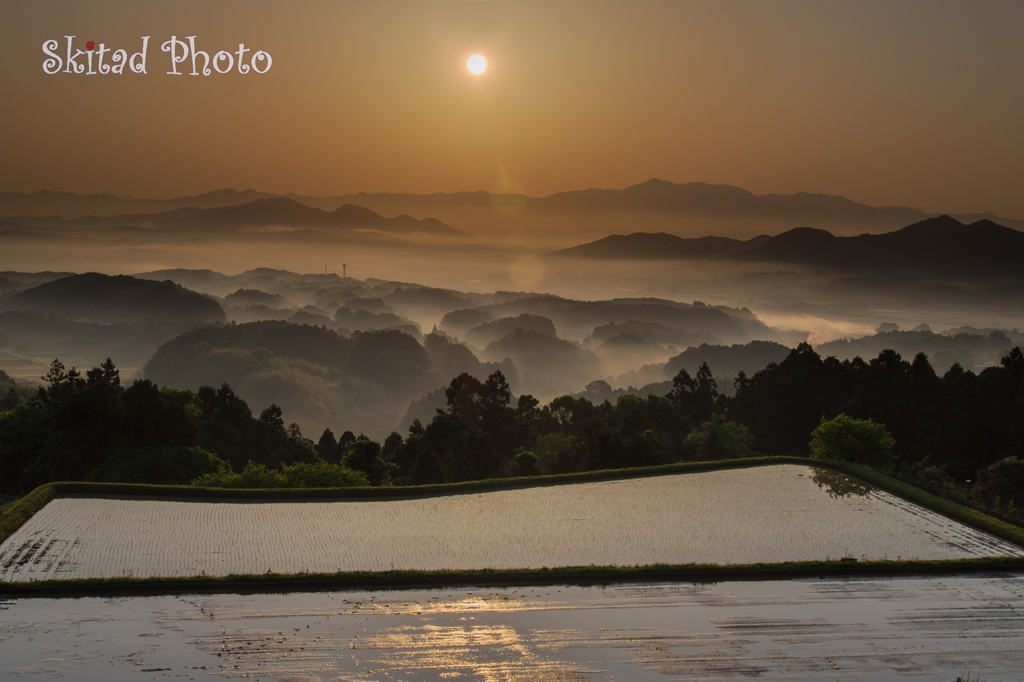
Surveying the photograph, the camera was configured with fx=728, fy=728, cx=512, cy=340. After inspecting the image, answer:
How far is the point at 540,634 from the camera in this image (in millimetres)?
18750

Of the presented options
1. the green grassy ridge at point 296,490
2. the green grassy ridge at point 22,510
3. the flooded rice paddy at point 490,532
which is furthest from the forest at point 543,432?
the green grassy ridge at point 22,510

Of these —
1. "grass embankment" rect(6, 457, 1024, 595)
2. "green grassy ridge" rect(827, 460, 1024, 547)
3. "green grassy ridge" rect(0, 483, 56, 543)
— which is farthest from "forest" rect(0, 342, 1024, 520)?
"grass embankment" rect(6, 457, 1024, 595)

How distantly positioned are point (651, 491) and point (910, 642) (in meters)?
16.7

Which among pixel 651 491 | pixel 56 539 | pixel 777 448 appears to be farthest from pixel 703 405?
pixel 56 539

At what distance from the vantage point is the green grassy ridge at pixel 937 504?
2766cm

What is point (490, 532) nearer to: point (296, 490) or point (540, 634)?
point (540, 634)

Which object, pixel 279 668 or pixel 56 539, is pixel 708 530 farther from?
pixel 56 539

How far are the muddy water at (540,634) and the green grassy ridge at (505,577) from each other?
619mm

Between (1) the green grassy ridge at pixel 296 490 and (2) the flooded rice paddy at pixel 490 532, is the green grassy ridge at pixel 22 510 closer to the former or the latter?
(1) the green grassy ridge at pixel 296 490

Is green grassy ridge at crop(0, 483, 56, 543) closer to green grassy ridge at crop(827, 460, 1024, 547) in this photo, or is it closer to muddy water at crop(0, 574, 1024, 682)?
muddy water at crop(0, 574, 1024, 682)

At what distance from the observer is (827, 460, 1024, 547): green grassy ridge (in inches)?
A: 1089

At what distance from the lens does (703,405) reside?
8044 centimetres

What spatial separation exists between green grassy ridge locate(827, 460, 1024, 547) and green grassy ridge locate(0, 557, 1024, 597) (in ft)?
10.8

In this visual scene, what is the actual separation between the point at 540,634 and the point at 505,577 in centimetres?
413
